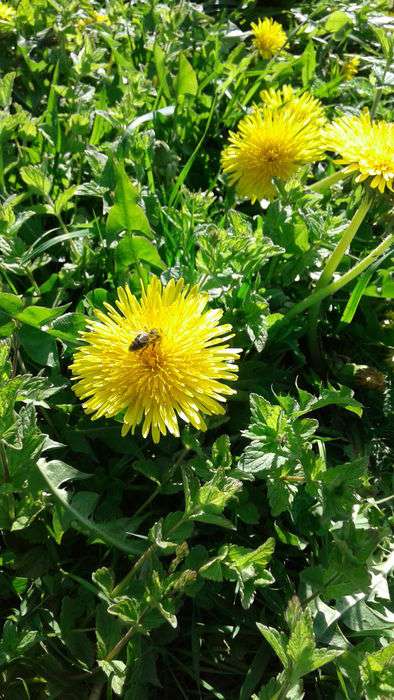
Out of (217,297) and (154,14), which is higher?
(154,14)

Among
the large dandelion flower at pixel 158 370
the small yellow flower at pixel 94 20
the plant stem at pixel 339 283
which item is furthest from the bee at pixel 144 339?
the small yellow flower at pixel 94 20

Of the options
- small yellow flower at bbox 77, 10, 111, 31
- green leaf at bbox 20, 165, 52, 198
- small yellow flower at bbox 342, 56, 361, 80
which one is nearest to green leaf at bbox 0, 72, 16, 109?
green leaf at bbox 20, 165, 52, 198

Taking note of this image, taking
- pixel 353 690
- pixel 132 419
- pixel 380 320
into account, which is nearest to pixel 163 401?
pixel 132 419

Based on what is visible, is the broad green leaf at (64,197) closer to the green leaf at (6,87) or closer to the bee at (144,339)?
the green leaf at (6,87)

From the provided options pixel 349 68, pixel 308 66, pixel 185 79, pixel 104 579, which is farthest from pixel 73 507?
pixel 349 68

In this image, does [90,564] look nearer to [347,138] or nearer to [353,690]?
[353,690]

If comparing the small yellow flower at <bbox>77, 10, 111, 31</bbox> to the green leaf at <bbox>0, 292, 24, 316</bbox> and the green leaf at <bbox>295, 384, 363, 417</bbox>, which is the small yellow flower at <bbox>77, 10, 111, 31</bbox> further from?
the green leaf at <bbox>295, 384, 363, 417</bbox>
